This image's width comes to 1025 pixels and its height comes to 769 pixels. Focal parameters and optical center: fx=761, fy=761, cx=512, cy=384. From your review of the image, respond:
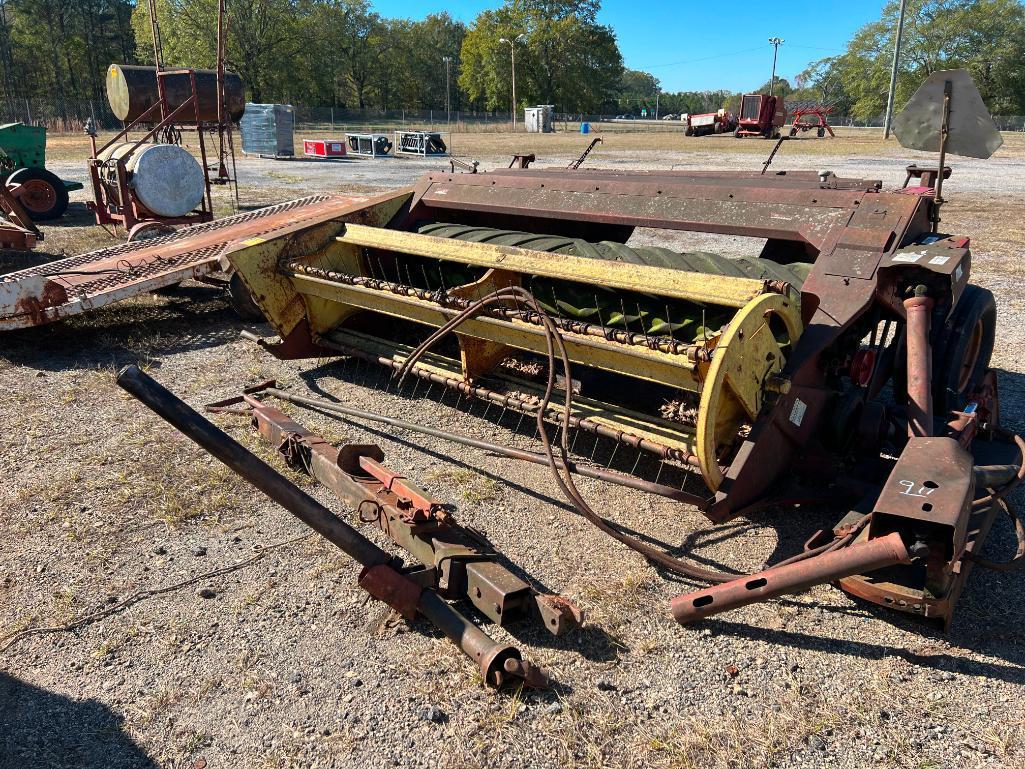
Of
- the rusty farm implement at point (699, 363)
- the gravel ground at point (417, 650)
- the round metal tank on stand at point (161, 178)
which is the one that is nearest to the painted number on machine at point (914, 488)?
the rusty farm implement at point (699, 363)

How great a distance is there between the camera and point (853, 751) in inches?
83.4

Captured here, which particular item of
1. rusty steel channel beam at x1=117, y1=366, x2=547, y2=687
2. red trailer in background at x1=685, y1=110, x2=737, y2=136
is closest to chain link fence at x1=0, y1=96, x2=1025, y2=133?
red trailer in background at x1=685, y1=110, x2=737, y2=136

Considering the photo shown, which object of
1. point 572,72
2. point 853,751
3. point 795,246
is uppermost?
point 572,72

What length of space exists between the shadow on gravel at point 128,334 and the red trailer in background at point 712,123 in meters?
33.2

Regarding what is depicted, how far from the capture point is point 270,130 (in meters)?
23.0

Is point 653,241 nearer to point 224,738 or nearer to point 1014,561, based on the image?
point 1014,561

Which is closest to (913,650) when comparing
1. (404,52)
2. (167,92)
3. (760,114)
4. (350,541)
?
(350,541)

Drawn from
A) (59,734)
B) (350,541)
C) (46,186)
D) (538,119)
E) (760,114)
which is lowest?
(59,734)

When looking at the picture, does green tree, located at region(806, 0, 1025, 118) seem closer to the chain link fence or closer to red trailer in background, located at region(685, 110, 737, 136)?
the chain link fence

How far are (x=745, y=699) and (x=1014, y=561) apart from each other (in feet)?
4.00

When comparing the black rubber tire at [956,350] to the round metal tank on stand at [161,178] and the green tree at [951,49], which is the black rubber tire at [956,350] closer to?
the round metal tank on stand at [161,178]

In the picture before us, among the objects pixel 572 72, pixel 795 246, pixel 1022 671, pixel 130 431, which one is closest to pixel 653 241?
pixel 795 246

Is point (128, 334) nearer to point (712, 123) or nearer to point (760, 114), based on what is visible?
point (760, 114)

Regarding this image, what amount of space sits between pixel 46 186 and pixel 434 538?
38.2ft
